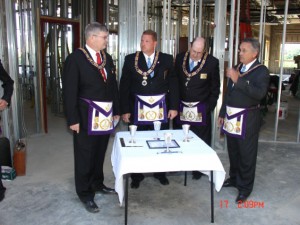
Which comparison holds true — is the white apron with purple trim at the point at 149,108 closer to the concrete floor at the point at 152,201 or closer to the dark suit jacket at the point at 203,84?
the dark suit jacket at the point at 203,84

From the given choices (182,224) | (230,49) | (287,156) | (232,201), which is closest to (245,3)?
(230,49)

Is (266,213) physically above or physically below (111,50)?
below

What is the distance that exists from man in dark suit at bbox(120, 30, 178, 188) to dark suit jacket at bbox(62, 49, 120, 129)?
0.49 meters

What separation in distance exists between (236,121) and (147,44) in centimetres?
110

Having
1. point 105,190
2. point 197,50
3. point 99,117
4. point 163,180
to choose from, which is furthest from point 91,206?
point 197,50

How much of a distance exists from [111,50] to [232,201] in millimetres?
5505

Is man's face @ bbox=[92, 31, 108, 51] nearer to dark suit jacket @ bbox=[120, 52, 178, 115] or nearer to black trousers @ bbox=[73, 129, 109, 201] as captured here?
dark suit jacket @ bbox=[120, 52, 178, 115]

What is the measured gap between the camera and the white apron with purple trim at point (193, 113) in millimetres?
3479

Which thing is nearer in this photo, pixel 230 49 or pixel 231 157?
pixel 231 157


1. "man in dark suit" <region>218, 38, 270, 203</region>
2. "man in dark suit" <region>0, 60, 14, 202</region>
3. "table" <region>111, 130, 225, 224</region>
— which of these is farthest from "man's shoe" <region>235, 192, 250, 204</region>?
"man in dark suit" <region>0, 60, 14, 202</region>

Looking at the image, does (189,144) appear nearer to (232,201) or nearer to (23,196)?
(232,201)

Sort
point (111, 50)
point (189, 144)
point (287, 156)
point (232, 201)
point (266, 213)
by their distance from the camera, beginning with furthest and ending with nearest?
point (111, 50), point (287, 156), point (232, 201), point (266, 213), point (189, 144)

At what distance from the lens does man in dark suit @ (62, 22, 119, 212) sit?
105 inches

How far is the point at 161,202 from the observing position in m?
3.06
